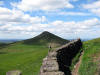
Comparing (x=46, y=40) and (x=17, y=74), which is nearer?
(x=17, y=74)

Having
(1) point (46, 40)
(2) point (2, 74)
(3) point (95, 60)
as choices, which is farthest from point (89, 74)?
(1) point (46, 40)

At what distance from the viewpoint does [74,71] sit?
22797 mm

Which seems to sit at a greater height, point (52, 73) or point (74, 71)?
point (52, 73)

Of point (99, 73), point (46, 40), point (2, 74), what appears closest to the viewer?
point (99, 73)

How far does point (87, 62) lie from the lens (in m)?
24.0

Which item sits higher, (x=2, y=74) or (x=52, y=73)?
(x=52, y=73)

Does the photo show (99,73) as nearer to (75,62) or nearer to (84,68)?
(84,68)

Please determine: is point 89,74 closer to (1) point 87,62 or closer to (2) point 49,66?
(1) point 87,62

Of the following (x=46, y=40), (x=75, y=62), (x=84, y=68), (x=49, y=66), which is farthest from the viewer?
(x=46, y=40)

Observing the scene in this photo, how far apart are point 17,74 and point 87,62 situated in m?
13.8

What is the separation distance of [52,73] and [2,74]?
97.2 feet

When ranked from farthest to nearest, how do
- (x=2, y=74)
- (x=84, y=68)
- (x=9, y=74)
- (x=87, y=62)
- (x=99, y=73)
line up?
(x=2, y=74) → (x=87, y=62) → (x=84, y=68) → (x=99, y=73) → (x=9, y=74)

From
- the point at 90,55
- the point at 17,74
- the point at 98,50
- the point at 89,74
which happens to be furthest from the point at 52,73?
the point at 98,50

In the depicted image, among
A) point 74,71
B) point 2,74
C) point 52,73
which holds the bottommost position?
point 2,74
